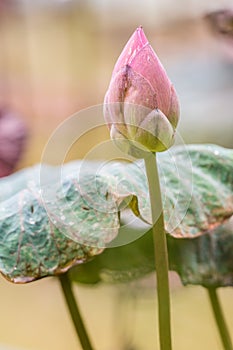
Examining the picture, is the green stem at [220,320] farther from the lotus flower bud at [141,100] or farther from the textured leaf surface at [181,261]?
the lotus flower bud at [141,100]

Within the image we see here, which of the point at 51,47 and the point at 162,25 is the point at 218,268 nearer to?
the point at 162,25

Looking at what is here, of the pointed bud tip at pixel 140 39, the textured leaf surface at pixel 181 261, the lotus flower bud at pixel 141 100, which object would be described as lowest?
the textured leaf surface at pixel 181 261

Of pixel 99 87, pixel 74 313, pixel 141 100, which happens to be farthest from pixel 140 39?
pixel 99 87

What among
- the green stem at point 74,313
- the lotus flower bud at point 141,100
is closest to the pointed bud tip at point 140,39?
the lotus flower bud at point 141,100

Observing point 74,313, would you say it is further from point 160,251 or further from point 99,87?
point 99,87

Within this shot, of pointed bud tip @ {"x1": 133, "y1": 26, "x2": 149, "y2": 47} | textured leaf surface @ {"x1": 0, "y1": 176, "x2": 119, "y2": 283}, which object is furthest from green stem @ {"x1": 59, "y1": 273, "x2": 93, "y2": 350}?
pointed bud tip @ {"x1": 133, "y1": 26, "x2": 149, "y2": 47}

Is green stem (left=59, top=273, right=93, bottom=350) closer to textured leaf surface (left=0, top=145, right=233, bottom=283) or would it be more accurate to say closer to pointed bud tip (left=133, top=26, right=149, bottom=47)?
textured leaf surface (left=0, top=145, right=233, bottom=283)

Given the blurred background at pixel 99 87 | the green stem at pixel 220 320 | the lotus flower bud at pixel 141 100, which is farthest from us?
the blurred background at pixel 99 87
